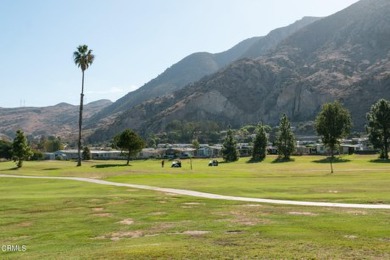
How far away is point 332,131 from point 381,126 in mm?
11326

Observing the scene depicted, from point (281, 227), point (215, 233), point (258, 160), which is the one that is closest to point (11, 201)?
point (215, 233)

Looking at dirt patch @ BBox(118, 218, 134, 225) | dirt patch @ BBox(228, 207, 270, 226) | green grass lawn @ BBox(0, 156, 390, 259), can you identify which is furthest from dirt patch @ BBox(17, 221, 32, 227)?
dirt patch @ BBox(228, 207, 270, 226)

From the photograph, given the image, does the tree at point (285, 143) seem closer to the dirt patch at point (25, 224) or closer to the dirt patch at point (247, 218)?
the dirt patch at point (247, 218)

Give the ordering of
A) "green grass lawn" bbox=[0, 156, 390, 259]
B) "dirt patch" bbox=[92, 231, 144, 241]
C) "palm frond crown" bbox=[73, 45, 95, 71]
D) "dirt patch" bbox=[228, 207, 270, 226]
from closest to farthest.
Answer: "green grass lawn" bbox=[0, 156, 390, 259] < "dirt patch" bbox=[92, 231, 144, 241] < "dirt patch" bbox=[228, 207, 270, 226] < "palm frond crown" bbox=[73, 45, 95, 71]

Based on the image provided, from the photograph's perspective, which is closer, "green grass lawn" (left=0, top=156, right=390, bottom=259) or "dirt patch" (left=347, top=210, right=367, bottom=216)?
"green grass lawn" (left=0, top=156, right=390, bottom=259)

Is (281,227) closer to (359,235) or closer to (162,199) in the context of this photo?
(359,235)

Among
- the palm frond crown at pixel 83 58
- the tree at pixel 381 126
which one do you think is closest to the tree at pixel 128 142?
the palm frond crown at pixel 83 58

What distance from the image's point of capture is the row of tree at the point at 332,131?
100m

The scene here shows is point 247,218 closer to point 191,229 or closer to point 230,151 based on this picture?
point 191,229

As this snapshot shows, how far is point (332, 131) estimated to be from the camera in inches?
4168

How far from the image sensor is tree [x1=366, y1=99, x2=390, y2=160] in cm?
9962

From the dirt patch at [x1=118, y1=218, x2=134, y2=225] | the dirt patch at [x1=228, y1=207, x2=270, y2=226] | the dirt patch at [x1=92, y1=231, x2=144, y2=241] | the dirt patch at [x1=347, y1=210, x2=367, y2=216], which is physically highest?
the dirt patch at [x1=347, y1=210, x2=367, y2=216]

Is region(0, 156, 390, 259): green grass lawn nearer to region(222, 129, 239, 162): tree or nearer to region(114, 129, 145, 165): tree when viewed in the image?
region(114, 129, 145, 165): tree

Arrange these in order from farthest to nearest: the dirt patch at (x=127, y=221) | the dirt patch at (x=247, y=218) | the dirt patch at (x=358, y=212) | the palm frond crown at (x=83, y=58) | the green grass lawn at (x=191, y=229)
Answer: the palm frond crown at (x=83, y=58)
the dirt patch at (x=358, y=212)
the dirt patch at (x=127, y=221)
the dirt patch at (x=247, y=218)
the green grass lawn at (x=191, y=229)
